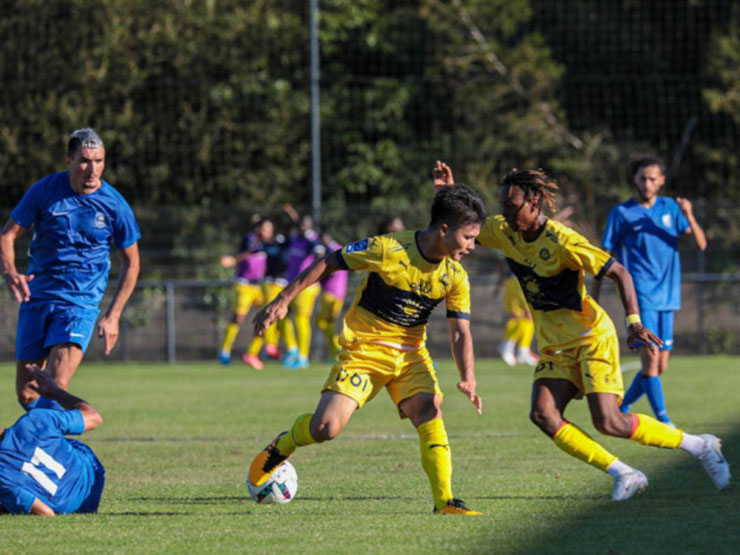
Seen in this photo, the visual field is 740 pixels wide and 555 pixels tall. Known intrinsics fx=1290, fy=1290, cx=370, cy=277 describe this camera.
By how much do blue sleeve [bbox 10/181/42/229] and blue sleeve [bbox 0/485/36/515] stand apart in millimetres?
2052

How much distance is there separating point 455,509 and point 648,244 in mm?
4637

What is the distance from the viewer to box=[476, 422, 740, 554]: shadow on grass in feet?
18.0

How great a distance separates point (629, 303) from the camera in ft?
22.1

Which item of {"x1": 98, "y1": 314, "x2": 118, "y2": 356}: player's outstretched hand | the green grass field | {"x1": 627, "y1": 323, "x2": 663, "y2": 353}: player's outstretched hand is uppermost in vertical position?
{"x1": 627, "y1": 323, "x2": 663, "y2": 353}: player's outstretched hand

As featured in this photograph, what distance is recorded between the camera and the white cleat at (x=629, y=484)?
6664mm

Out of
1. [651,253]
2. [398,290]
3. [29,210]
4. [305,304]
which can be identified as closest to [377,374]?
[398,290]

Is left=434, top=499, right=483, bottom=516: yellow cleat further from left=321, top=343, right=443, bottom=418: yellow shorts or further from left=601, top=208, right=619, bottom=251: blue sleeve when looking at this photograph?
left=601, top=208, right=619, bottom=251: blue sleeve

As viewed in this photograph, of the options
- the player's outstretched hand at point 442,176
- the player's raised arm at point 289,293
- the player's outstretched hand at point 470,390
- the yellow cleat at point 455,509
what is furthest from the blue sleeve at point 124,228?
the yellow cleat at point 455,509

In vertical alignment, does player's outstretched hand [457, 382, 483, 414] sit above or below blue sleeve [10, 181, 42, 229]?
below

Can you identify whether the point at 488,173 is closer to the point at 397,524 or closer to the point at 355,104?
the point at 355,104

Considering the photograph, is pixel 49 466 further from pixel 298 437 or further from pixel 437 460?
pixel 437 460

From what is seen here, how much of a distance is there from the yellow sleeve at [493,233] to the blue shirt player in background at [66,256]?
7.03 ft

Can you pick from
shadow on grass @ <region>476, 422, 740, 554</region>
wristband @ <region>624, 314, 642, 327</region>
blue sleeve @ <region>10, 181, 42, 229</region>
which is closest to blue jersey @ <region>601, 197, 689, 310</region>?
shadow on grass @ <region>476, 422, 740, 554</region>

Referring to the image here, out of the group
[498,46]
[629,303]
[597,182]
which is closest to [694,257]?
[597,182]
